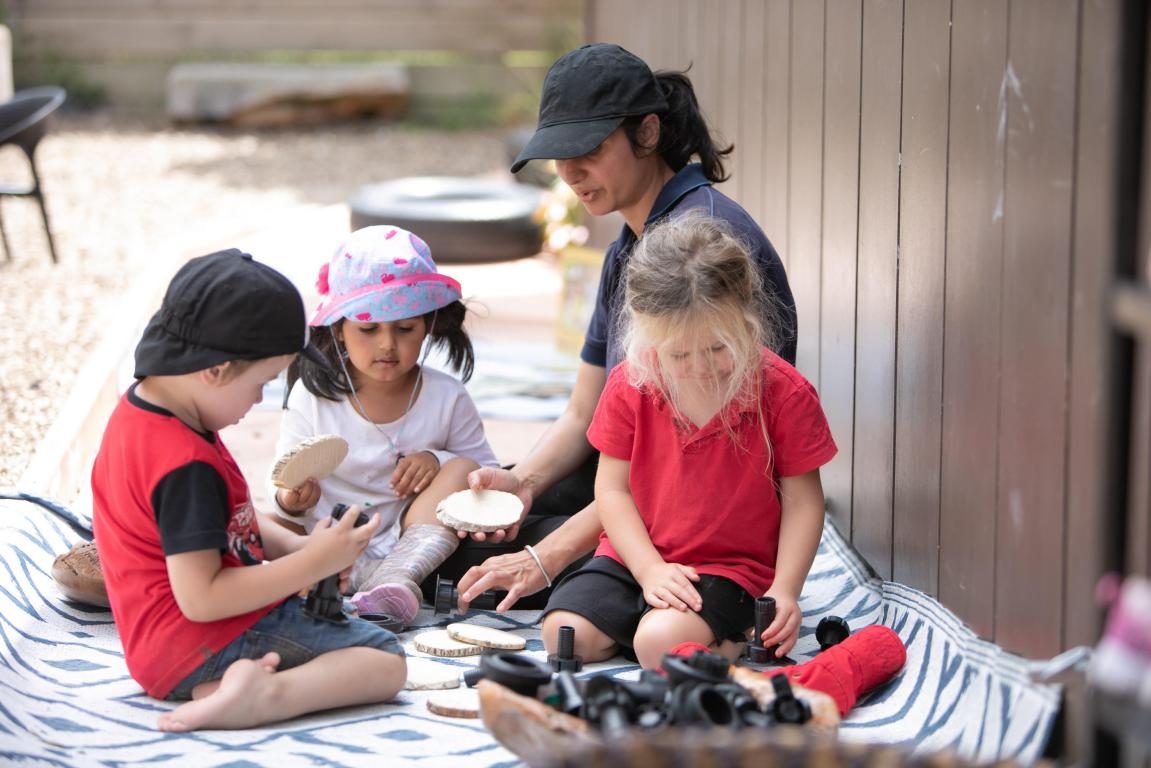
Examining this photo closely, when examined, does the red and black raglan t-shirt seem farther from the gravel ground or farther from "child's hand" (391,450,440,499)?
the gravel ground

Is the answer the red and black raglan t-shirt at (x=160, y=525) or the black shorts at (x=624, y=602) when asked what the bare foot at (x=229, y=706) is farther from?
the black shorts at (x=624, y=602)

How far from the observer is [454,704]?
257 centimetres

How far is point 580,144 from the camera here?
3.12 metres

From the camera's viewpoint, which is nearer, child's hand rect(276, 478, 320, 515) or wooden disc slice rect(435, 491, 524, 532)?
wooden disc slice rect(435, 491, 524, 532)

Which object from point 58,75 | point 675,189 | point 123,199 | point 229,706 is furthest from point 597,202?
point 58,75

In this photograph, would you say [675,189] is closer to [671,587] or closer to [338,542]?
[671,587]

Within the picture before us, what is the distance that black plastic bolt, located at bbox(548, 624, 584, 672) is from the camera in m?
2.72

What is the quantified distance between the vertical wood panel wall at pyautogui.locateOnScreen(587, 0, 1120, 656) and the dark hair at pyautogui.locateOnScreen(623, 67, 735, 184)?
0.40 metres

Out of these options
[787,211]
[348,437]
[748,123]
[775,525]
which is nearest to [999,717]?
[775,525]

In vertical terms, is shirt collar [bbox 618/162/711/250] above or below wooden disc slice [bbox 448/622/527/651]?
above

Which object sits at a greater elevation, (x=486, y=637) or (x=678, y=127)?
(x=678, y=127)

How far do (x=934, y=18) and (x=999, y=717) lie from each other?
139 centimetres

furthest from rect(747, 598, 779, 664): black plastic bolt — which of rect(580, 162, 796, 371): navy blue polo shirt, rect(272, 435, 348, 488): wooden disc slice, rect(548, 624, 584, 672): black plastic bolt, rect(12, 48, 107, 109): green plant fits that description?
rect(12, 48, 107, 109): green plant

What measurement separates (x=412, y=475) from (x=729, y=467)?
0.88 metres
